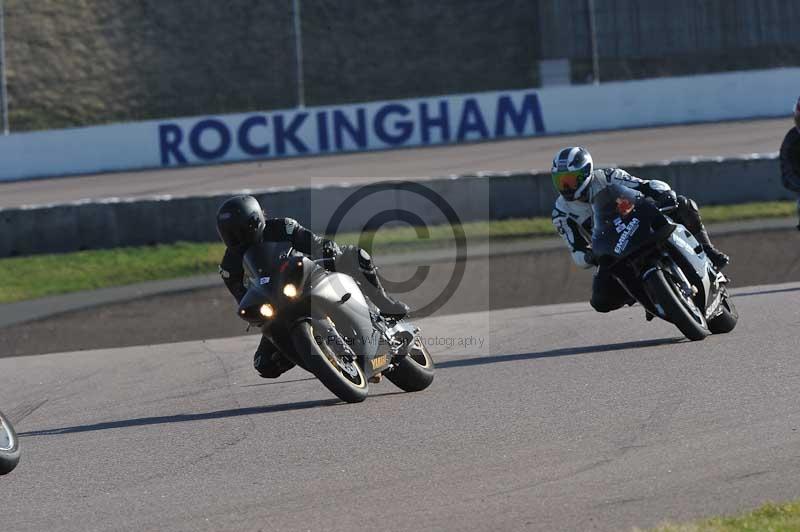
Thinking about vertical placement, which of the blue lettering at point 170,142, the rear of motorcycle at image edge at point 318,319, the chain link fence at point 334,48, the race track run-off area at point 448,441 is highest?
the chain link fence at point 334,48

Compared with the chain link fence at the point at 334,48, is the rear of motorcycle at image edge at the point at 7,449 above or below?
below

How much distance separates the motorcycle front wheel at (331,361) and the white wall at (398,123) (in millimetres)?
24537

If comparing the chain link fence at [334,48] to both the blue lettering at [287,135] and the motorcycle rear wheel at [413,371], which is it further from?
the motorcycle rear wheel at [413,371]

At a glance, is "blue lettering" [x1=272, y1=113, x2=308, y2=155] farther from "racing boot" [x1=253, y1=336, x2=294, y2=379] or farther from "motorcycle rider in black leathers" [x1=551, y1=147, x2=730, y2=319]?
"racing boot" [x1=253, y1=336, x2=294, y2=379]

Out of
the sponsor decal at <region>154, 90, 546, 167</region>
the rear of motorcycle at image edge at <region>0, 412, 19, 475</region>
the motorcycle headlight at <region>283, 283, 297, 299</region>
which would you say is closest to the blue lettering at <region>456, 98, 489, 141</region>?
the sponsor decal at <region>154, 90, 546, 167</region>

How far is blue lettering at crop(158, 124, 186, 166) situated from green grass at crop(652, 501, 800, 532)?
2847 centimetres

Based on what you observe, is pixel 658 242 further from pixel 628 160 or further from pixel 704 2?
pixel 704 2

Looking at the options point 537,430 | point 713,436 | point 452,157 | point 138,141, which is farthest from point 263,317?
point 138,141

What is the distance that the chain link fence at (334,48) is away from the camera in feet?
128

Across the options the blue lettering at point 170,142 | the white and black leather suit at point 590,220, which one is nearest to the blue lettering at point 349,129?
the blue lettering at point 170,142

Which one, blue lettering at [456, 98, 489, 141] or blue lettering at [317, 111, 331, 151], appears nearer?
blue lettering at [456, 98, 489, 141]

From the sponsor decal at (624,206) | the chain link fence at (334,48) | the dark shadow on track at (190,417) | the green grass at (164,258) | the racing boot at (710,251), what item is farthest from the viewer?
the chain link fence at (334,48)

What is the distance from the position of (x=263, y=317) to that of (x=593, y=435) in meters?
2.21

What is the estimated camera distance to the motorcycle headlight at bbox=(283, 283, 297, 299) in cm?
801
